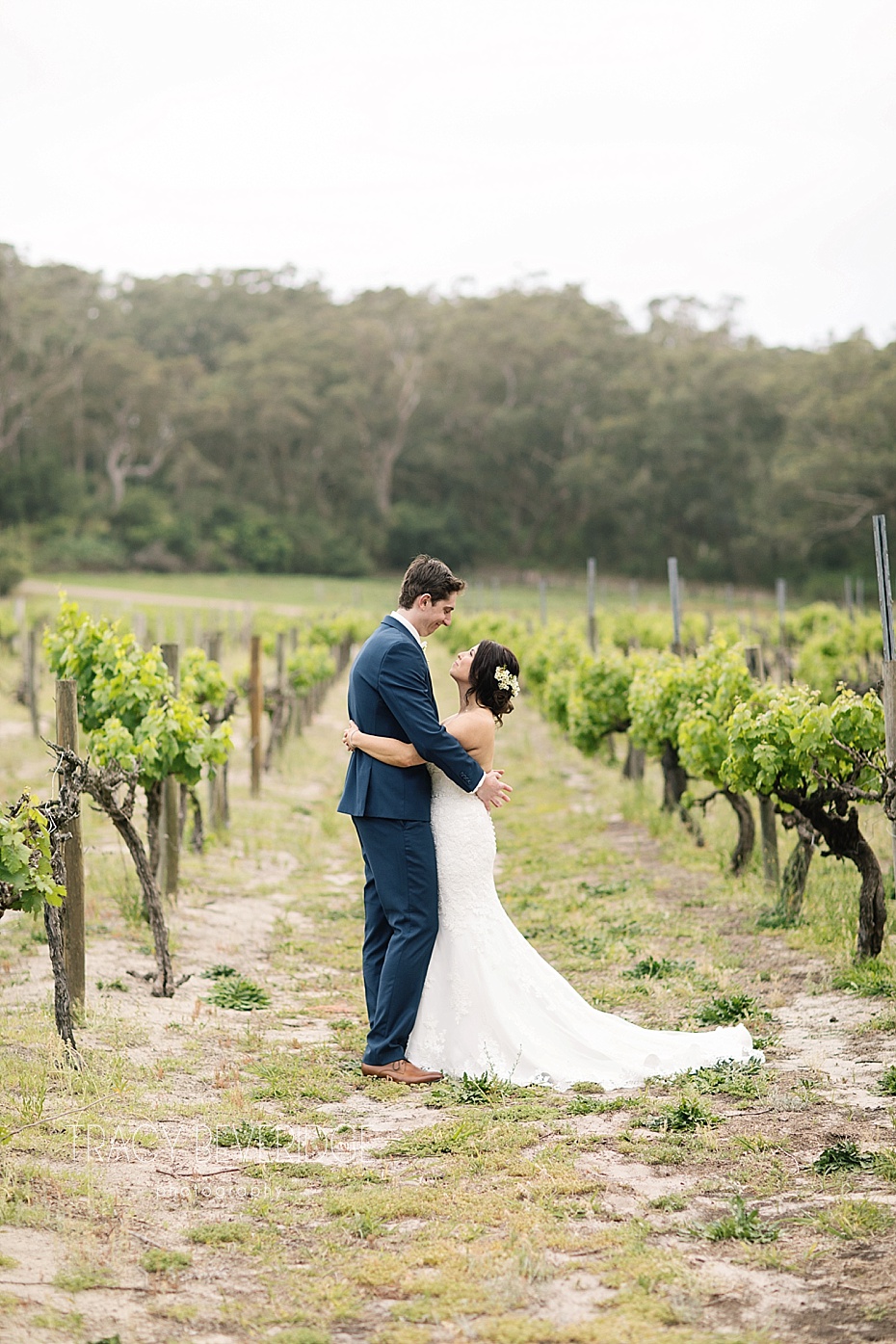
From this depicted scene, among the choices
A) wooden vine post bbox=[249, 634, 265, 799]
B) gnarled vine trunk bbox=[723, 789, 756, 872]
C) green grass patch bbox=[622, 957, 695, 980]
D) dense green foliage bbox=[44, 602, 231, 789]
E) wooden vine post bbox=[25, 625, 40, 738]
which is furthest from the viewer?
wooden vine post bbox=[25, 625, 40, 738]

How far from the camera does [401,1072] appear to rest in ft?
16.4

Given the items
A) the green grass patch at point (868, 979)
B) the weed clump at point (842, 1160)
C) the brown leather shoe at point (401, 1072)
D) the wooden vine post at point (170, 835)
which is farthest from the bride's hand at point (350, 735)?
the wooden vine post at point (170, 835)

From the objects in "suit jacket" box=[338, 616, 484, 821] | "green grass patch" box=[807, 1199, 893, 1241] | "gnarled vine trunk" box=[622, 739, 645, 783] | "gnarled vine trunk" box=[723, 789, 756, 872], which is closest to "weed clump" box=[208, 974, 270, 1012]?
"suit jacket" box=[338, 616, 484, 821]

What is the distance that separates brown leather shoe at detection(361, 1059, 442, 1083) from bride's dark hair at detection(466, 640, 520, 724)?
1440 mm

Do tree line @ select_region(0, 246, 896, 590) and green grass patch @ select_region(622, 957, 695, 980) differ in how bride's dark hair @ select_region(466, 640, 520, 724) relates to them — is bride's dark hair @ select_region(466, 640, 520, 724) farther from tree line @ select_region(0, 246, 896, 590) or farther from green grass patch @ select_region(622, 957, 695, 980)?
tree line @ select_region(0, 246, 896, 590)

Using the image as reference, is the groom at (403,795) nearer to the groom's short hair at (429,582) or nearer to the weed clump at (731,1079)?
the groom's short hair at (429,582)

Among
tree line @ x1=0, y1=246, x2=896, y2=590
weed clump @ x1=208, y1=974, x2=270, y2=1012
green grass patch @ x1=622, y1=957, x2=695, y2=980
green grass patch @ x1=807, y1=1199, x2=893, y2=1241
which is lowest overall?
weed clump @ x1=208, y1=974, x2=270, y2=1012

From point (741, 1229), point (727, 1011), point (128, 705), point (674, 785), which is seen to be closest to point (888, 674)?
point (727, 1011)

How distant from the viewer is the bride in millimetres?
4992

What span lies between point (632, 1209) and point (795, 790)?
127 inches

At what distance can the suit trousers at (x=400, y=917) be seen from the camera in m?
5.07

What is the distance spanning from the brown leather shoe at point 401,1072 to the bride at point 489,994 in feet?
0.26

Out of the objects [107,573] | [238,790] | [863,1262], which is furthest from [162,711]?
[107,573]

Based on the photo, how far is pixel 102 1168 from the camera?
4004mm
